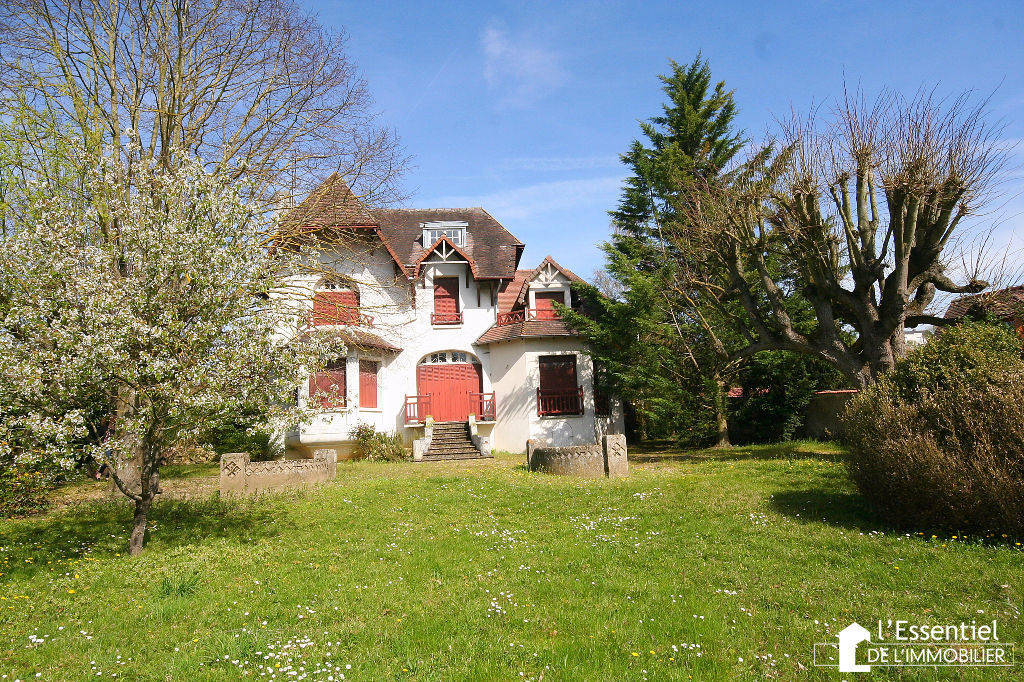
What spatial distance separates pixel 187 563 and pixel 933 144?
1633 centimetres

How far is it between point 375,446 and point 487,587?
1486 centimetres

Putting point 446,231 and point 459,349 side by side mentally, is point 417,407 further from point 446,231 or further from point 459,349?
point 446,231

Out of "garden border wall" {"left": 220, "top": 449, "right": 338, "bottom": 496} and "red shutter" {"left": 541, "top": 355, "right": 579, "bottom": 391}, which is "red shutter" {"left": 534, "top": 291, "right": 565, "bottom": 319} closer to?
"red shutter" {"left": 541, "top": 355, "right": 579, "bottom": 391}

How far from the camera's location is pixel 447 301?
24.8 m

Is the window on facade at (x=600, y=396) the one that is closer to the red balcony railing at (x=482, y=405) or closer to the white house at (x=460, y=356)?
the white house at (x=460, y=356)

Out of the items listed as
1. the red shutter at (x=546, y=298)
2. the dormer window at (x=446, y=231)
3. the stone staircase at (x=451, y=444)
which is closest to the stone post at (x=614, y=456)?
the stone staircase at (x=451, y=444)

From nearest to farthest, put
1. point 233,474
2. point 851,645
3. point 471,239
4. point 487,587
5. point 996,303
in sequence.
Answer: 1. point 851,645
2. point 487,587
3. point 233,474
4. point 996,303
5. point 471,239

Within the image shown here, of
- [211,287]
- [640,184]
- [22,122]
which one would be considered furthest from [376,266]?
[211,287]

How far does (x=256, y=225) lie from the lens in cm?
969

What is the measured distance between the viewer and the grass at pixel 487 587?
18.1ft

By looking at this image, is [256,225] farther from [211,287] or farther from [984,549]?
[984,549]

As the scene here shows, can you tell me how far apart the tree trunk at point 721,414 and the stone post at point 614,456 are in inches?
291

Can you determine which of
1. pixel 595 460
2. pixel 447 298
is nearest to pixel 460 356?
pixel 447 298

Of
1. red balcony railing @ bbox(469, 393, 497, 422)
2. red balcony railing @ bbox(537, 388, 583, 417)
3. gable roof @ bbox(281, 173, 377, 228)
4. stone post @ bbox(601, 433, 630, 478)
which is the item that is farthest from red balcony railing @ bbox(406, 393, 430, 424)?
stone post @ bbox(601, 433, 630, 478)
